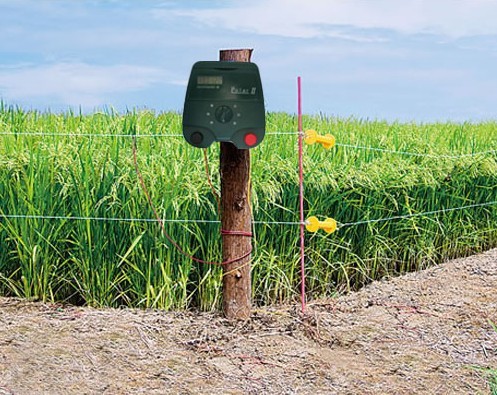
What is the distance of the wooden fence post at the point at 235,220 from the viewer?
3.73 metres

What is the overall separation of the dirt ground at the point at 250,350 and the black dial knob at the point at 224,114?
1080 millimetres

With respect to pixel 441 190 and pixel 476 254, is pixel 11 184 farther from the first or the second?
pixel 476 254

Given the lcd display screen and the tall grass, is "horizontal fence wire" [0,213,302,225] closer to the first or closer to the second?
the tall grass

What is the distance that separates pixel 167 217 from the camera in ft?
13.4

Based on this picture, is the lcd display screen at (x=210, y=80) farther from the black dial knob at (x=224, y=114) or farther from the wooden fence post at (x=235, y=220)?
the wooden fence post at (x=235, y=220)

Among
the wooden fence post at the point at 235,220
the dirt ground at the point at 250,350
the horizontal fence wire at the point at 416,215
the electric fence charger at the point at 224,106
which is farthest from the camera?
the horizontal fence wire at the point at 416,215

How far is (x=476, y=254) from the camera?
6.08 m

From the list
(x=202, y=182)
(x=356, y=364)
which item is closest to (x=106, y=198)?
(x=202, y=182)

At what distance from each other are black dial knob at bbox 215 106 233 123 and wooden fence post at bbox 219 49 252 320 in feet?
0.70

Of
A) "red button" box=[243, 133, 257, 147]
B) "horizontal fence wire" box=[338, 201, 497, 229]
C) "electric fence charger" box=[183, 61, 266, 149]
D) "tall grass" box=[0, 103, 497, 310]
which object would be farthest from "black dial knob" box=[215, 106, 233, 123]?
"horizontal fence wire" box=[338, 201, 497, 229]

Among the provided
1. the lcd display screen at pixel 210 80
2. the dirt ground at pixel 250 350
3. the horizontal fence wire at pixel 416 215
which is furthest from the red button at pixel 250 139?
the horizontal fence wire at pixel 416 215

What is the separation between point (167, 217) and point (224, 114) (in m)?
0.83

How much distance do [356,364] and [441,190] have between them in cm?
252

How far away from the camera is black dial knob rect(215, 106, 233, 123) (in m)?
3.53
